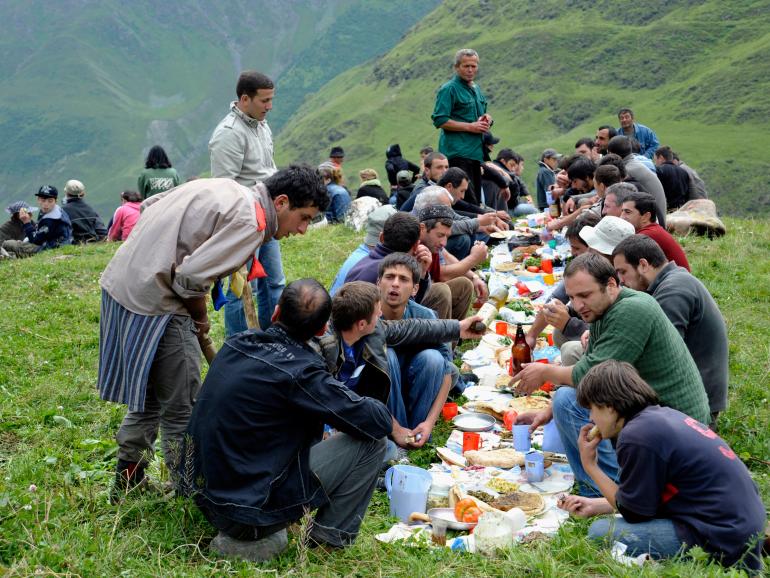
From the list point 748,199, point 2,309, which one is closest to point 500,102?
point 748,199

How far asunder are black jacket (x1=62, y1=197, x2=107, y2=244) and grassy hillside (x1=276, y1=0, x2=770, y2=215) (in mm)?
46805

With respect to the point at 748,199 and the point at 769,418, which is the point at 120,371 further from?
the point at 748,199

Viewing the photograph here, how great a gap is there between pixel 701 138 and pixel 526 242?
61.1 m

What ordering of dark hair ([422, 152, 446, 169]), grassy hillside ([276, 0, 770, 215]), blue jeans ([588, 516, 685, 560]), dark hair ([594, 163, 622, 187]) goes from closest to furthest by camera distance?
blue jeans ([588, 516, 685, 560]), dark hair ([594, 163, 622, 187]), dark hair ([422, 152, 446, 169]), grassy hillside ([276, 0, 770, 215])

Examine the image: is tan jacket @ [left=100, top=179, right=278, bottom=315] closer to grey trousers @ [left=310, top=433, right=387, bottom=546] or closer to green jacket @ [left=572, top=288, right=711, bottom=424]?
grey trousers @ [left=310, top=433, right=387, bottom=546]

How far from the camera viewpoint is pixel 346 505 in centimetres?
411

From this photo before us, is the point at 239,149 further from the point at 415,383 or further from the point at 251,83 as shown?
the point at 415,383

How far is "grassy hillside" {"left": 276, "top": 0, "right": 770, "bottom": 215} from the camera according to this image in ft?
218

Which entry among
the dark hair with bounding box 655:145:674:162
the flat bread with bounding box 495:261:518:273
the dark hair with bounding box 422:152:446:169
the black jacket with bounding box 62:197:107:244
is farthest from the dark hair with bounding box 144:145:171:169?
the dark hair with bounding box 655:145:674:162

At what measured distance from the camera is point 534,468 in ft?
16.8

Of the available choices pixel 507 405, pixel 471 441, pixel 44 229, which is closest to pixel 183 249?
pixel 471 441

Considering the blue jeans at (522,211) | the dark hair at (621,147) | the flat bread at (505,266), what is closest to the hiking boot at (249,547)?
the flat bread at (505,266)

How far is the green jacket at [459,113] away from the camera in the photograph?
34.7 ft

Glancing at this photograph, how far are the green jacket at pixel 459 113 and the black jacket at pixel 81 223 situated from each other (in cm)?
752
